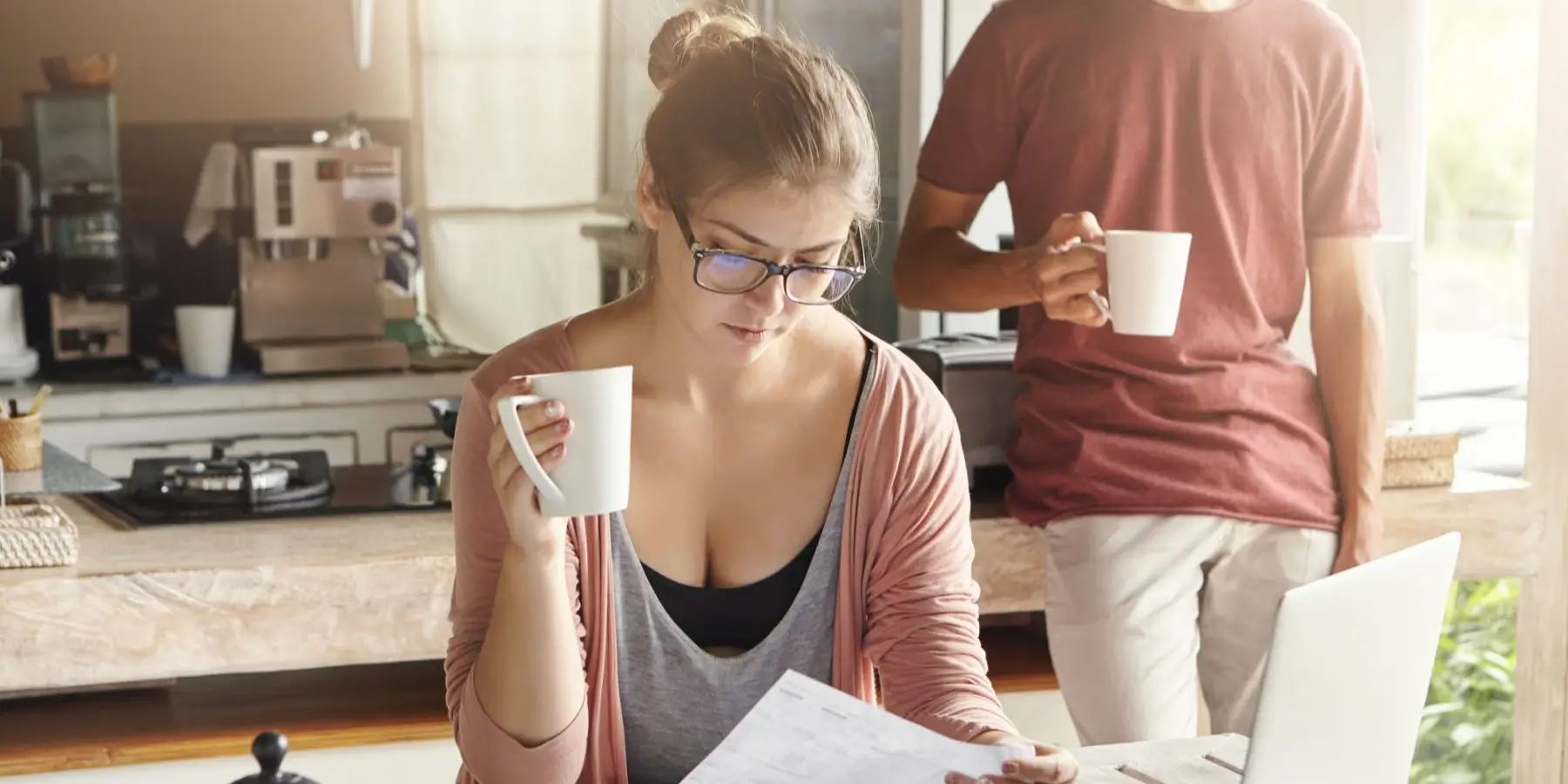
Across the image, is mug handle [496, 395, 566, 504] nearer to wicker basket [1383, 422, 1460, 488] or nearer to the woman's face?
the woman's face

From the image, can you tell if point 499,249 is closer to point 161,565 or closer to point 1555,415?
point 161,565

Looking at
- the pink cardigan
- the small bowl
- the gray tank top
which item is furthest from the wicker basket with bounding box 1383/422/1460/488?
the small bowl

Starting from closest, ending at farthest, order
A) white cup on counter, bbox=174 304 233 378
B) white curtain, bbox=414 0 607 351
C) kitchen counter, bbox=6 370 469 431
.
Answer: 1. kitchen counter, bbox=6 370 469 431
2. white cup on counter, bbox=174 304 233 378
3. white curtain, bbox=414 0 607 351

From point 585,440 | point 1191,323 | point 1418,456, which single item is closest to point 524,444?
point 585,440

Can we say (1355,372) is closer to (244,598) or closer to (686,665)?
(686,665)

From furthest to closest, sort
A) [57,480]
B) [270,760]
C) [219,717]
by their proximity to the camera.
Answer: [57,480], [219,717], [270,760]

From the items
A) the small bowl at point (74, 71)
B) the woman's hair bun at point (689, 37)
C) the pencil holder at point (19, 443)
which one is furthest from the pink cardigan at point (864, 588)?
the small bowl at point (74, 71)

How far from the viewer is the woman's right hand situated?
1.16 meters

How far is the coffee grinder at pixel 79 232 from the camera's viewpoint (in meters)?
3.29

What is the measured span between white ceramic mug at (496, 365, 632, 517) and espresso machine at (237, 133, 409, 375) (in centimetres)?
225

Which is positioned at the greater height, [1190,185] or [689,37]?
[689,37]

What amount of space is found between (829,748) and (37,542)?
1.37 metres

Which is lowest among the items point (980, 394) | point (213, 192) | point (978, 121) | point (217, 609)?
point (217, 609)

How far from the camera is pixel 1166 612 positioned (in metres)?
Answer: 2.02
